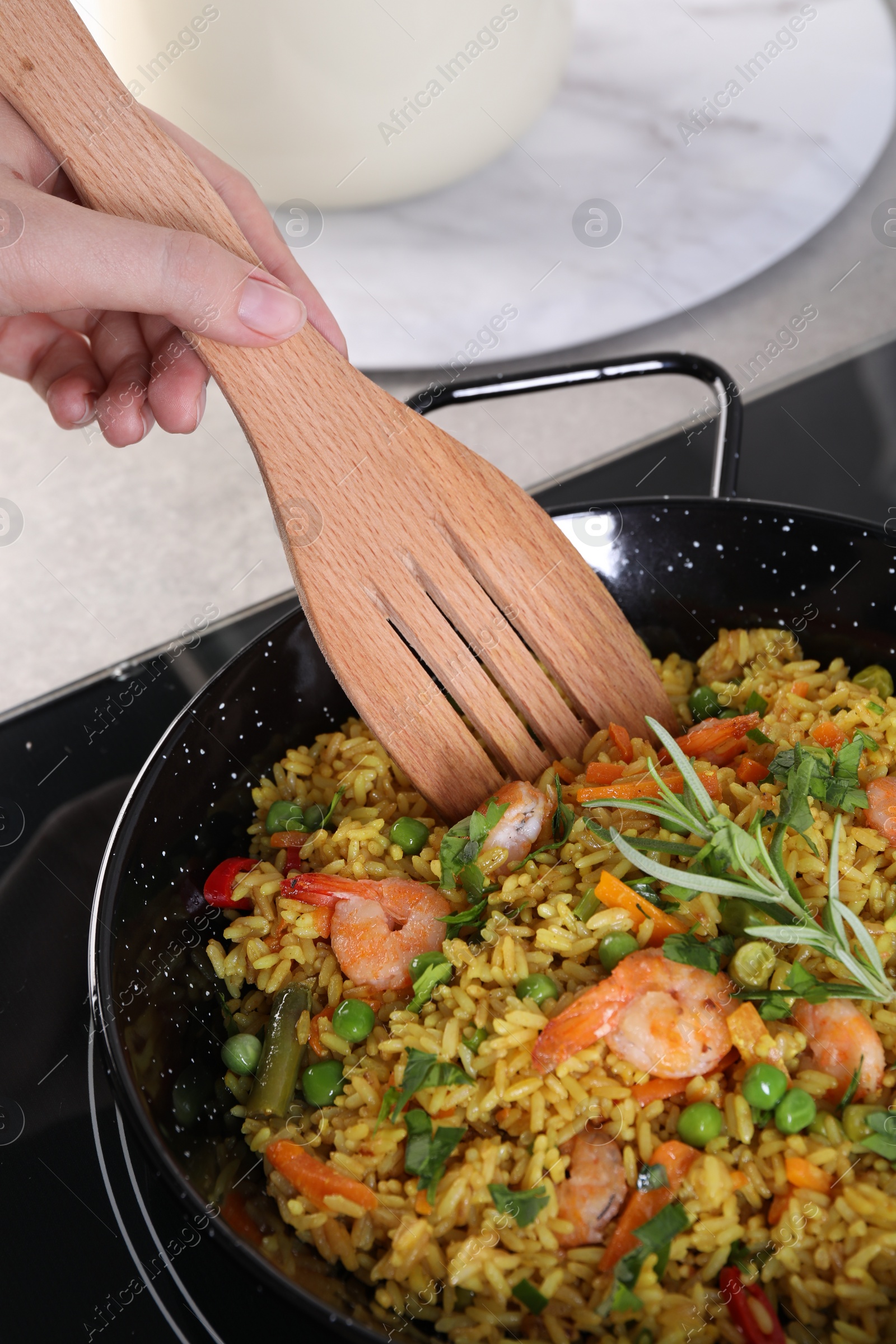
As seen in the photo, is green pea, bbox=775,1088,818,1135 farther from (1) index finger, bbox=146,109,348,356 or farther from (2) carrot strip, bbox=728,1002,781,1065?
(1) index finger, bbox=146,109,348,356

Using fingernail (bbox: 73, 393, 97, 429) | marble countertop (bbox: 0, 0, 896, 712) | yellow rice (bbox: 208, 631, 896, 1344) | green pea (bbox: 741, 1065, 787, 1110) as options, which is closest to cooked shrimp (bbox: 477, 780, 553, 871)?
yellow rice (bbox: 208, 631, 896, 1344)

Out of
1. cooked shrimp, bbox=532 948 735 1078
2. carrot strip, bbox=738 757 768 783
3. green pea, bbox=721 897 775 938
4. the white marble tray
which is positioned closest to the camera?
cooked shrimp, bbox=532 948 735 1078

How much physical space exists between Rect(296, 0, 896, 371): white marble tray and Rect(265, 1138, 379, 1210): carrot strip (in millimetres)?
2481

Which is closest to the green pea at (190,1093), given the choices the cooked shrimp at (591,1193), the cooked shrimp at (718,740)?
the cooked shrimp at (591,1193)

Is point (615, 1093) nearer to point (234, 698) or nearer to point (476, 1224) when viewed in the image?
point (476, 1224)

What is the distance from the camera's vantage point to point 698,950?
1535mm

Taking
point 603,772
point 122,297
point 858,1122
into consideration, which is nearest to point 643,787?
point 603,772

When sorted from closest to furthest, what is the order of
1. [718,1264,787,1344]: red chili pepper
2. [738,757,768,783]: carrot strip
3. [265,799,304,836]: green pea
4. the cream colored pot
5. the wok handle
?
[718,1264,787,1344]: red chili pepper, [738,757,768,783]: carrot strip, [265,799,304,836]: green pea, the wok handle, the cream colored pot

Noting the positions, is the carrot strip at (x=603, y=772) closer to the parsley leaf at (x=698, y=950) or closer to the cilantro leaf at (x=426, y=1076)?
the parsley leaf at (x=698, y=950)

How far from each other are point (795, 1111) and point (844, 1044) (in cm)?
12

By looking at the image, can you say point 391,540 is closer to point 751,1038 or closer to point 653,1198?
point 751,1038

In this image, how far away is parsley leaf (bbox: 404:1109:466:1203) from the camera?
1.48m

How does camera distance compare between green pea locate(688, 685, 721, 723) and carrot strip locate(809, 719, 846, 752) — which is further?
green pea locate(688, 685, 721, 723)

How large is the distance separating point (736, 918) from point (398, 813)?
71 cm
